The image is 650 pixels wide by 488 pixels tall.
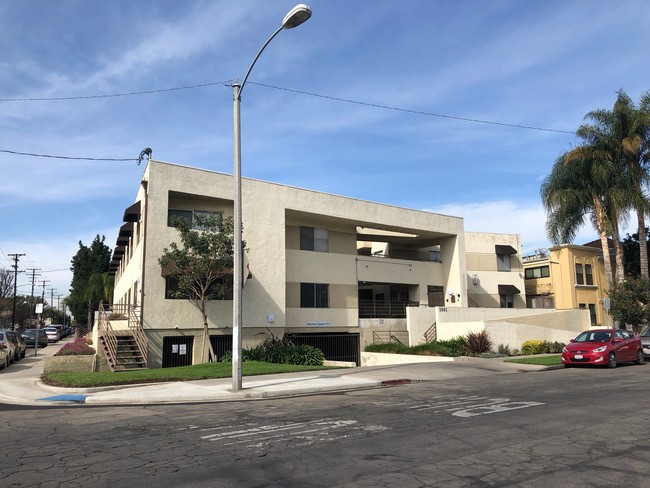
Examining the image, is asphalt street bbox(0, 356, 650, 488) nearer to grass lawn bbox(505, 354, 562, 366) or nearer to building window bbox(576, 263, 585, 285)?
grass lawn bbox(505, 354, 562, 366)

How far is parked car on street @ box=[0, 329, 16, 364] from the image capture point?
23.3 metres

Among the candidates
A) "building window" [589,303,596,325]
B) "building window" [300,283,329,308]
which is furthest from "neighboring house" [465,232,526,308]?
"building window" [300,283,329,308]

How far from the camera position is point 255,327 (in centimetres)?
2653

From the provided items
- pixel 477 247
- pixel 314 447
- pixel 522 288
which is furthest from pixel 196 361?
pixel 522 288

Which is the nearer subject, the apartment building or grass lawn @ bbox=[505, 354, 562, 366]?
grass lawn @ bbox=[505, 354, 562, 366]

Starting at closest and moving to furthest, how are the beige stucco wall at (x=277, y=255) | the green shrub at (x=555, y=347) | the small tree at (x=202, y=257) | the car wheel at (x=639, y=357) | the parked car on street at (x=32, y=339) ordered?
1. the car wheel at (x=639, y=357)
2. the small tree at (x=202, y=257)
3. the beige stucco wall at (x=277, y=255)
4. the green shrub at (x=555, y=347)
5. the parked car on street at (x=32, y=339)

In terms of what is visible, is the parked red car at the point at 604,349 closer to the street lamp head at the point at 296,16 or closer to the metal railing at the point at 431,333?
the metal railing at the point at 431,333

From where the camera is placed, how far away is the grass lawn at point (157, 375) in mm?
15805

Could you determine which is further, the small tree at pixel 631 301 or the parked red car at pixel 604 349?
the small tree at pixel 631 301

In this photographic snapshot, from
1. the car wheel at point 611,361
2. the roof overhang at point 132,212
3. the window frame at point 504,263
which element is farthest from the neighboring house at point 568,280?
the roof overhang at point 132,212

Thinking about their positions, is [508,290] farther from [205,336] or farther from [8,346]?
[8,346]

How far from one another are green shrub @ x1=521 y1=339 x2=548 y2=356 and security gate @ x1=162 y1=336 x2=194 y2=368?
16.8 meters

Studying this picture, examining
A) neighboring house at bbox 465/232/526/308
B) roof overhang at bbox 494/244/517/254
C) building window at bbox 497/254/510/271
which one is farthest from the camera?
building window at bbox 497/254/510/271

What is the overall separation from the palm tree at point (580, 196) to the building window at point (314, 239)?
1496 cm
